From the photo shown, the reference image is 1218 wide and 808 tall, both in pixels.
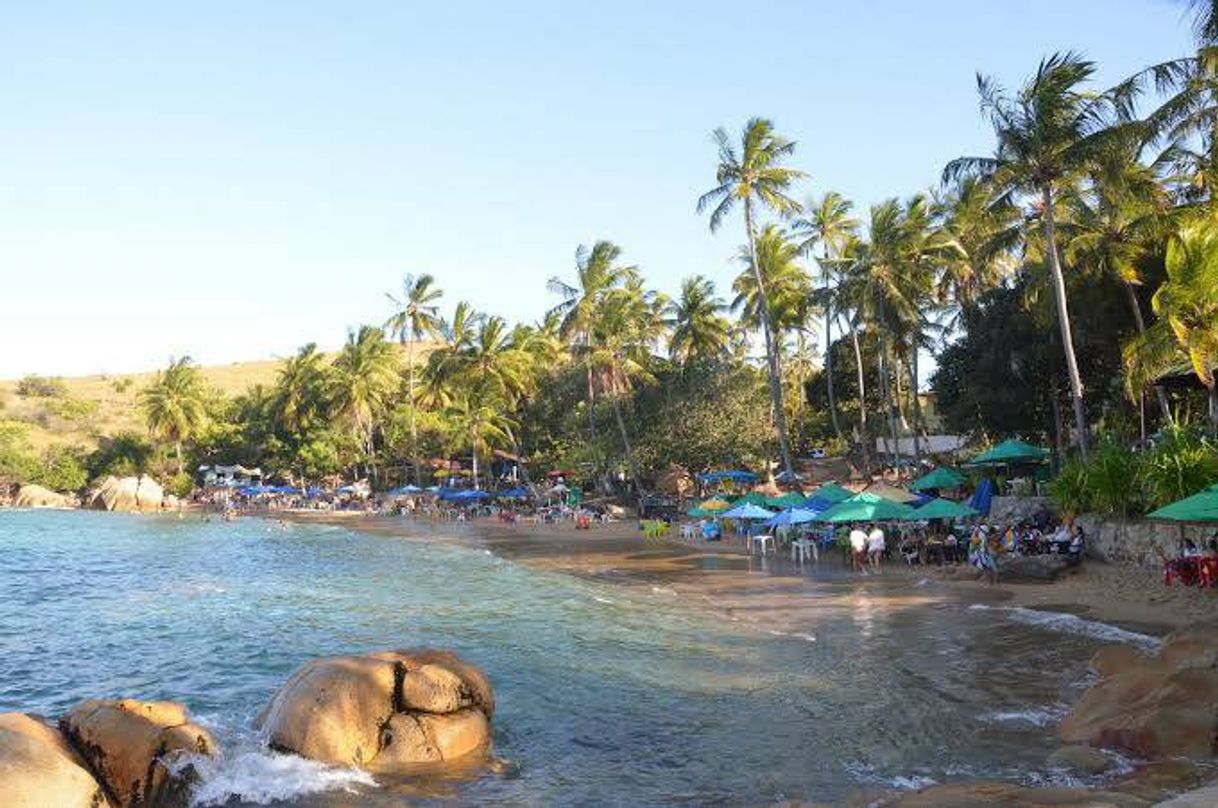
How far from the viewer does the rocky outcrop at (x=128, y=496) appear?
7160 centimetres

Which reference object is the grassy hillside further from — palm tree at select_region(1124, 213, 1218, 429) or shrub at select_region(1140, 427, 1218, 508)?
shrub at select_region(1140, 427, 1218, 508)

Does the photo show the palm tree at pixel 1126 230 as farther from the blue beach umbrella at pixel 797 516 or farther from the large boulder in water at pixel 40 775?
the large boulder in water at pixel 40 775

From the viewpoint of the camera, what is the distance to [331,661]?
11.4 metres

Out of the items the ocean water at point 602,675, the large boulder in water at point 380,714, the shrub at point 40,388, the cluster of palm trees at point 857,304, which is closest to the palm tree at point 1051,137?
the cluster of palm trees at point 857,304

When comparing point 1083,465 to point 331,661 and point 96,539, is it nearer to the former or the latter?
point 331,661

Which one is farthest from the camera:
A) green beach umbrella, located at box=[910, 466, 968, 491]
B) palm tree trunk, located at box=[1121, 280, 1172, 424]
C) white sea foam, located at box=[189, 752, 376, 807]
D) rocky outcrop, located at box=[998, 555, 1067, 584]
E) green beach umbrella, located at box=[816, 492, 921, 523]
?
green beach umbrella, located at box=[910, 466, 968, 491]

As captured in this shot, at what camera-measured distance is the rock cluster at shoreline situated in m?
8.58

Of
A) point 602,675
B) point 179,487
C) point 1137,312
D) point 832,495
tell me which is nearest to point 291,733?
point 602,675

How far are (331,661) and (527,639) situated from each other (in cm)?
736

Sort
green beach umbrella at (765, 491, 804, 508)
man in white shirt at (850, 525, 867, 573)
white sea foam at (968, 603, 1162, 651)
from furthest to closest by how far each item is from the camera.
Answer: green beach umbrella at (765, 491, 804, 508)
man in white shirt at (850, 525, 867, 573)
white sea foam at (968, 603, 1162, 651)

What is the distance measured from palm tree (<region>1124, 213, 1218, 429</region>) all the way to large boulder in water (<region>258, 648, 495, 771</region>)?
787 inches

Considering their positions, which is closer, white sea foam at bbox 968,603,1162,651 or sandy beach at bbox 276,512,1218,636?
white sea foam at bbox 968,603,1162,651

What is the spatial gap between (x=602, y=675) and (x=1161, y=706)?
26.8 feet

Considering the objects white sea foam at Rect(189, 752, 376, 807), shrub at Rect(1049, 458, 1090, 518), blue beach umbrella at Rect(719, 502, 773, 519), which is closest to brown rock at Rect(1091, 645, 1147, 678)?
white sea foam at Rect(189, 752, 376, 807)
